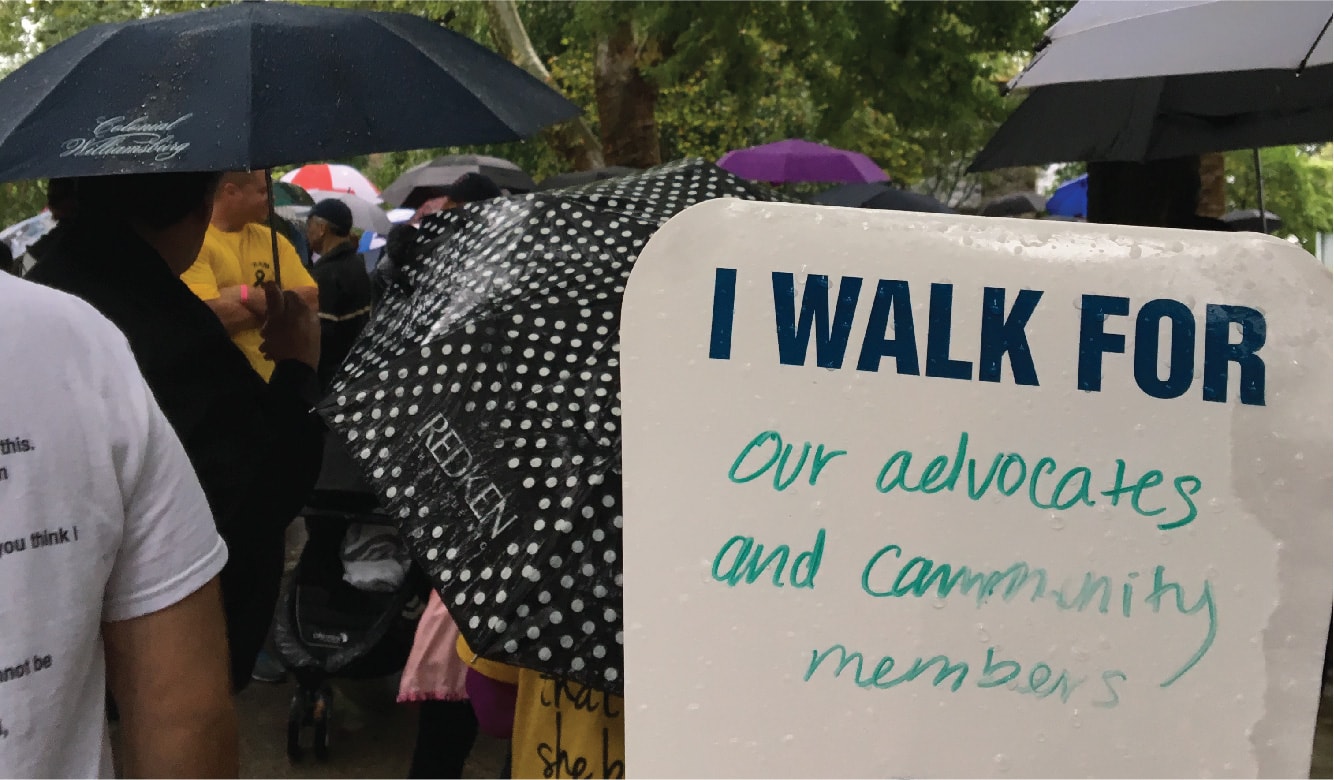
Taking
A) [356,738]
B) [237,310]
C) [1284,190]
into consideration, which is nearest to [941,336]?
[237,310]

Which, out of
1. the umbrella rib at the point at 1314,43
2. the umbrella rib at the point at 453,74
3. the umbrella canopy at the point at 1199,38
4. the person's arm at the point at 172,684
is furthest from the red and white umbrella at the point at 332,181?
the person's arm at the point at 172,684

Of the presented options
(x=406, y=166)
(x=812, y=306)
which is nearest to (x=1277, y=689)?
(x=812, y=306)

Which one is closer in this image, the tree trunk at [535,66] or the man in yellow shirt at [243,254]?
the man in yellow shirt at [243,254]

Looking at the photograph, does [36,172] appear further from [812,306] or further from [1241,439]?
[1241,439]

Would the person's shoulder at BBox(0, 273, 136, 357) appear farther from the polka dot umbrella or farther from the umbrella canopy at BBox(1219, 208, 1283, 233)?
the umbrella canopy at BBox(1219, 208, 1283, 233)

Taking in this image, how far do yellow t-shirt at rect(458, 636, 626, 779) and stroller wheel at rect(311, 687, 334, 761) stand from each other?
2098 millimetres

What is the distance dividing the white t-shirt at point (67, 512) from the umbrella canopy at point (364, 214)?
9647 mm

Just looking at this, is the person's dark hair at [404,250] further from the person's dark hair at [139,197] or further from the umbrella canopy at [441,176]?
the umbrella canopy at [441,176]

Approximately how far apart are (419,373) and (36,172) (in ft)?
2.91

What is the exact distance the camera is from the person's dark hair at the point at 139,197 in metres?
2.05

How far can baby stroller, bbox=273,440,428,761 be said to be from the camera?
3709mm

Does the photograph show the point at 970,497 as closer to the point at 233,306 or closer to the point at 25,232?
the point at 233,306

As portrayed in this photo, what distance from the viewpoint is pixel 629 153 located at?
35.3ft

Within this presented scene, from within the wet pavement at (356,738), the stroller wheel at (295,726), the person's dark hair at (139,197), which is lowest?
the wet pavement at (356,738)
